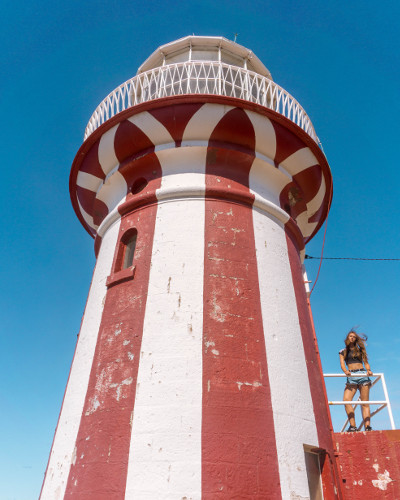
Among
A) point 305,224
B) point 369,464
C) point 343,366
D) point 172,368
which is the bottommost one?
point 369,464

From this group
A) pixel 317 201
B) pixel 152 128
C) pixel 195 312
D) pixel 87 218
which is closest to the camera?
pixel 195 312

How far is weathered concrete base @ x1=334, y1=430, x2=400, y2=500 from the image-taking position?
229 inches

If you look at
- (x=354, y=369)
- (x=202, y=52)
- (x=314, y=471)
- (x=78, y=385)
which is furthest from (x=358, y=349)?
(x=202, y=52)

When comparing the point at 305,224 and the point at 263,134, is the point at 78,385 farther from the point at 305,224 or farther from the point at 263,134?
the point at 305,224

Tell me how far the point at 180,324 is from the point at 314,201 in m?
4.64

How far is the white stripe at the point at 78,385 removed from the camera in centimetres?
566

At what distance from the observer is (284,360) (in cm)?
599

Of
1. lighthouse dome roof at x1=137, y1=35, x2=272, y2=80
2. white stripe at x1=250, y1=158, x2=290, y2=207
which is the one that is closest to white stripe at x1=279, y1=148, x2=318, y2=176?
white stripe at x1=250, y1=158, x2=290, y2=207

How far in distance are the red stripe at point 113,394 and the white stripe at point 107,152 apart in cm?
195

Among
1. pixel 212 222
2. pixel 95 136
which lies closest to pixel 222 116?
pixel 212 222

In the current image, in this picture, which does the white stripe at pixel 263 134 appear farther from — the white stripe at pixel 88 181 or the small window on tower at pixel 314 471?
the small window on tower at pixel 314 471

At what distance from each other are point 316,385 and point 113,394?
3.15m

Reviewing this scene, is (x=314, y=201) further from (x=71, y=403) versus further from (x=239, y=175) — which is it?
(x=71, y=403)

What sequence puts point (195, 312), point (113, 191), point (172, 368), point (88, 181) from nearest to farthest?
point (172, 368)
point (195, 312)
point (113, 191)
point (88, 181)
